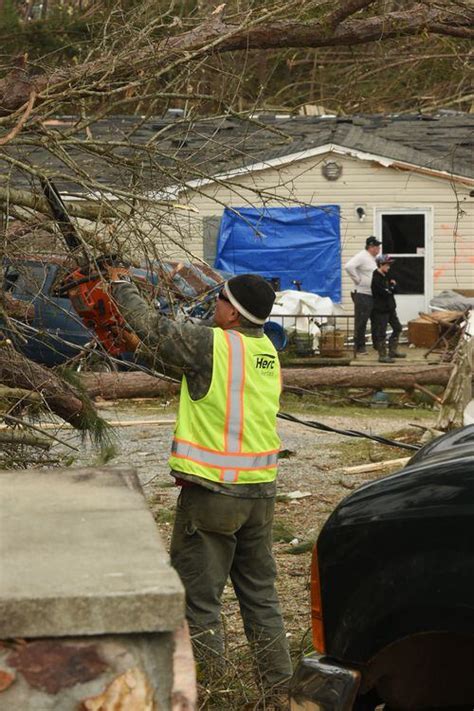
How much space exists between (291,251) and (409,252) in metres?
2.28

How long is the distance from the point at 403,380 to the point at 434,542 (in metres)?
10.6

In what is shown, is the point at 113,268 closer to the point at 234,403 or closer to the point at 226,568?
the point at 234,403

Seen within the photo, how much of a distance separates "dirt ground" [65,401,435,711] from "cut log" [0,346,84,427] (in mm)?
387

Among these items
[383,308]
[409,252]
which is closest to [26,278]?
[383,308]

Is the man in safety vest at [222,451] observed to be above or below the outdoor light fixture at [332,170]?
below

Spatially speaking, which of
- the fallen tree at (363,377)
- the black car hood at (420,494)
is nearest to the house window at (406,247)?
the fallen tree at (363,377)

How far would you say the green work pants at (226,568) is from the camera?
17.3 ft

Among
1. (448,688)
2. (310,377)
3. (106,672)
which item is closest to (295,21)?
(448,688)

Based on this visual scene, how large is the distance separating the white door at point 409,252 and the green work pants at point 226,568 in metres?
17.2

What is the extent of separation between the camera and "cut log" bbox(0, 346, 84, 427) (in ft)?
21.9

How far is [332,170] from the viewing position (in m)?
21.9

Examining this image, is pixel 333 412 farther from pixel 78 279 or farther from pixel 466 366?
pixel 78 279

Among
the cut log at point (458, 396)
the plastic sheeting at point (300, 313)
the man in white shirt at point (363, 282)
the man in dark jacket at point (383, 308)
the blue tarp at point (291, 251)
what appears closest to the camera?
the cut log at point (458, 396)

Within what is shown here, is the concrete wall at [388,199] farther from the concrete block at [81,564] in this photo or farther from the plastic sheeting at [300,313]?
the concrete block at [81,564]
